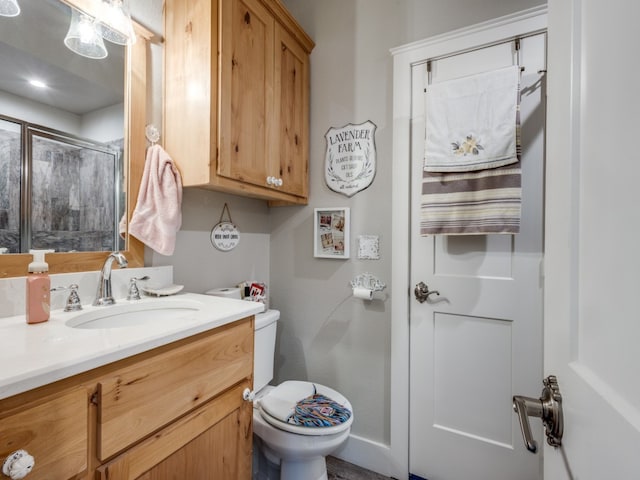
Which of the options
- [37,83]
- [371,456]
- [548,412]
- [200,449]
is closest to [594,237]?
[548,412]

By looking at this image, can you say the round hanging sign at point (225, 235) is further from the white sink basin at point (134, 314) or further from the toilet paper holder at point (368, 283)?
the toilet paper holder at point (368, 283)

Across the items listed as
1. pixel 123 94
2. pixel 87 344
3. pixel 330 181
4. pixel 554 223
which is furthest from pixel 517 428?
pixel 123 94

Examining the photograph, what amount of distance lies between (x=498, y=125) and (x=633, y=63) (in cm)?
107

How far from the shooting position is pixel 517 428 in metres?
1.33

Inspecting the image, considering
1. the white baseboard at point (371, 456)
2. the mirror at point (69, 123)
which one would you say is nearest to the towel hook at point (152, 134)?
the mirror at point (69, 123)

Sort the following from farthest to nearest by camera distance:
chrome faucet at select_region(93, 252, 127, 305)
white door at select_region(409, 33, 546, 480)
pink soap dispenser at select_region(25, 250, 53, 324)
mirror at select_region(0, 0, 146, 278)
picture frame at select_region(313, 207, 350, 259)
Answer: picture frame at select_region(313, 207, 350, 259) < white door at select_region(409, 33, 546, 480) < chrome faucet at select_region(93, 252, 127, 305) < mirror at select_region(0, 0, 146, 278) < pink soap dispenser at select_region(25, 250, 53, 324)

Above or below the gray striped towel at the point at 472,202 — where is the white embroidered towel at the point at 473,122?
above

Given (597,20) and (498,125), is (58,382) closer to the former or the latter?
(597,20)

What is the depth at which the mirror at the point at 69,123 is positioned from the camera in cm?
95

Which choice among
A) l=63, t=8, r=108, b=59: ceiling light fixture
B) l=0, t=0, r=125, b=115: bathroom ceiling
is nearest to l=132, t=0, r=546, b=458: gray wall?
l=0, t=0, r=125, b=115: bathroom ceiling

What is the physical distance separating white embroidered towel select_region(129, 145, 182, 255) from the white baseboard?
141 cm

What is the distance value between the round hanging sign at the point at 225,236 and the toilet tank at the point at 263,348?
0.42 metres

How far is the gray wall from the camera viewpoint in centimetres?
153

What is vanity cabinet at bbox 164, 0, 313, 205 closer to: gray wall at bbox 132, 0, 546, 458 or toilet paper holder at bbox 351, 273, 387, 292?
gray wall at bbox 132, 0, 546, 458
